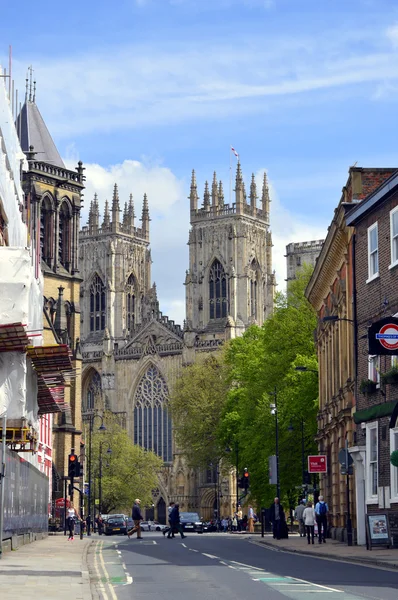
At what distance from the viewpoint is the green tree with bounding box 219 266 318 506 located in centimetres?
5509

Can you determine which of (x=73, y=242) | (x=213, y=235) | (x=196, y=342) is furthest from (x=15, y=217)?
(x=213, y=235)

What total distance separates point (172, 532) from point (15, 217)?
13949 millimetres

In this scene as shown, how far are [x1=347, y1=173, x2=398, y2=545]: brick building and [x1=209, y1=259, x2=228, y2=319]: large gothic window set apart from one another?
88.8m

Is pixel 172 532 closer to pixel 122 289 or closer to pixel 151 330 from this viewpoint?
pixel 151 330

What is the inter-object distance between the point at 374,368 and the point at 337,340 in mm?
8233

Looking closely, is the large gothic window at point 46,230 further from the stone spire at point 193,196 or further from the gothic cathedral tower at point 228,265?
the stone spire at point 193,196

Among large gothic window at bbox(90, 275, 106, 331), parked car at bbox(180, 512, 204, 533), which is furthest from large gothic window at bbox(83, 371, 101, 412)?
parked car at bbox(180, 512, 204, 533)

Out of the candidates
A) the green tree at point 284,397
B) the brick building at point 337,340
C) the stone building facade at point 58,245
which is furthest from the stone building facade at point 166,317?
A: the brick building at point 337,340

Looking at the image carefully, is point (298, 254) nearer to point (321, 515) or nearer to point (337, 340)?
point (337, 340)

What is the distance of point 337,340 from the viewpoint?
1651 inches

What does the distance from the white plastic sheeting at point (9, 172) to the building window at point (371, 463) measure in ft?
48.3

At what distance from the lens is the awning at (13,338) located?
34.1 metres

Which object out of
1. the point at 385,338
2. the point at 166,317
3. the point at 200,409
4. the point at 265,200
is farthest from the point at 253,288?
the point at 385,338

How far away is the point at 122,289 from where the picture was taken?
446ft
